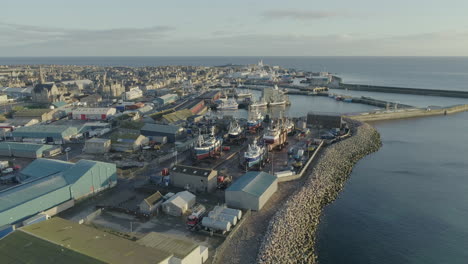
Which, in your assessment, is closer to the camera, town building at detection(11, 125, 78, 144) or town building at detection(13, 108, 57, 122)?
town building at detection(11, 125, 78, 144)

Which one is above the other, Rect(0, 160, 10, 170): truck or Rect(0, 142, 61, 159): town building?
Rect(0, 142, 61, 159): town building

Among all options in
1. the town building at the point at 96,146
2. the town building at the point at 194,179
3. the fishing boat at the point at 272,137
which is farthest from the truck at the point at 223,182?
the town building at the point at 96,146

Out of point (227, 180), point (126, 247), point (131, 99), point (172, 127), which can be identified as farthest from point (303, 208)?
point (131, 99)

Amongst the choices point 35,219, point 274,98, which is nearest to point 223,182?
point 35,219

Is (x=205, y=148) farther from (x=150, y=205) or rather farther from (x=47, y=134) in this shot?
(x=47, y=134)

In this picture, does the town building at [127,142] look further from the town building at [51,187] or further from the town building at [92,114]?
the town building at [92,114]

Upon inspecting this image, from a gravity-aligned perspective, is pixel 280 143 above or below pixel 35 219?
above

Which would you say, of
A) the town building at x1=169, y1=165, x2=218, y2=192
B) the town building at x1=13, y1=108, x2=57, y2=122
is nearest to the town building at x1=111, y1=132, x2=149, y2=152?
the town building at x1=169, y1=165, x2=218, y2=192

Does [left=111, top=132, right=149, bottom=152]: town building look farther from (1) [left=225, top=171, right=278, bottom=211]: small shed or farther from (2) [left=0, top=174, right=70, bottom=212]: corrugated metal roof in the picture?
(1) [left=225, top=171, right=278, bottom=211]: small shed
